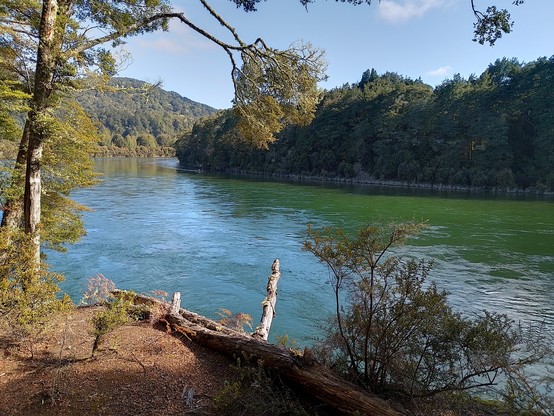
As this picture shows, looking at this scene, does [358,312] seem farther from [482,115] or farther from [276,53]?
[482,115]

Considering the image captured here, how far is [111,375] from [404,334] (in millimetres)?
3493

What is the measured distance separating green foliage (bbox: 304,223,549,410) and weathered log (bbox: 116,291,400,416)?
0.52 meters

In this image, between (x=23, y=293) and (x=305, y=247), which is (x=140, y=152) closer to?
(x=23, y=293)

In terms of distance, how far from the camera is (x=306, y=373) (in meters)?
4.30

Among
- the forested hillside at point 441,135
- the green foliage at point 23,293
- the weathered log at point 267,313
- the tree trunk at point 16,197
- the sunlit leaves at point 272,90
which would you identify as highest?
the forested hillside at point 441,135

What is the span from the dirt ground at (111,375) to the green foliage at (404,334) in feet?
Answer: 5.56

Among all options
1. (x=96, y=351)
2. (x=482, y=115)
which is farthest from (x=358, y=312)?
(x=482, y=115)

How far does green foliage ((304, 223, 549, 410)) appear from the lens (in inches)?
161

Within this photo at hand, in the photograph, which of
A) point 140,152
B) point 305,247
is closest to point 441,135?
point 305,247

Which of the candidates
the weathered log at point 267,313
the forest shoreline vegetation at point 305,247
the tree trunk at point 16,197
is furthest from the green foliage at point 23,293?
the weathered log at point 267,313

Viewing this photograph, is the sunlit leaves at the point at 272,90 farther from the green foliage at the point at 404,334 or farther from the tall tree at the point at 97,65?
A: the green foliage at the point at 404,334

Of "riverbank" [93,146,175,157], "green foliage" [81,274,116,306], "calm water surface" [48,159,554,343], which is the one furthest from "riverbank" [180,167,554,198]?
"riverbank" [93,146,175,157]

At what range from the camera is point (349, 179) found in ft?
196

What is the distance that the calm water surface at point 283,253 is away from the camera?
37.3 feet
